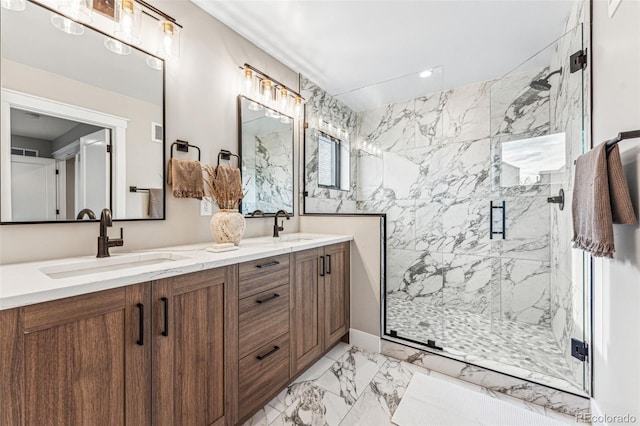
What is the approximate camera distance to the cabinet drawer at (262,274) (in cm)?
136

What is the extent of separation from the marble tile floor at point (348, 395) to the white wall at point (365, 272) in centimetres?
28

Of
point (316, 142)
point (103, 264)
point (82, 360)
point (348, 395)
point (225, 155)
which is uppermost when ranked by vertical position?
point (316, 142)

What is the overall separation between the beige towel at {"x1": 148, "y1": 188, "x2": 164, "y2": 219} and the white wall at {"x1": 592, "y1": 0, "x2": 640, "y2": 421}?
2288mm

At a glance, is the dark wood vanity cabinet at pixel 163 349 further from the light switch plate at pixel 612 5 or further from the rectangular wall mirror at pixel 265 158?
the light switch plate at pixel 612 5

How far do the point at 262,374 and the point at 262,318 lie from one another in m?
0.31

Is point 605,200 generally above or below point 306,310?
above

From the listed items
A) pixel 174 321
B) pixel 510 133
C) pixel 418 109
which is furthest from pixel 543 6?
pixel 174 321

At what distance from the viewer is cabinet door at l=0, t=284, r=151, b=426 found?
729 millimetres

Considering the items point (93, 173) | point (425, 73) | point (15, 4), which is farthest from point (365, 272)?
point (15, 4)

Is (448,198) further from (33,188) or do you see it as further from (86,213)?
(33,188)

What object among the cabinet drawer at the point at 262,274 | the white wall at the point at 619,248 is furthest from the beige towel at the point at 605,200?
the cabinet drawer at the point at 262,274

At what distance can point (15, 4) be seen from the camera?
1.14 m

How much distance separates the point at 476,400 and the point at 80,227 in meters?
2.43

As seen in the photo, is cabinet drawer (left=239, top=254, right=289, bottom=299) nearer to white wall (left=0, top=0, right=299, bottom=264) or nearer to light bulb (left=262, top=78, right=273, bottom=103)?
white wall (left=0, top=0, right=299, bottom=264)
